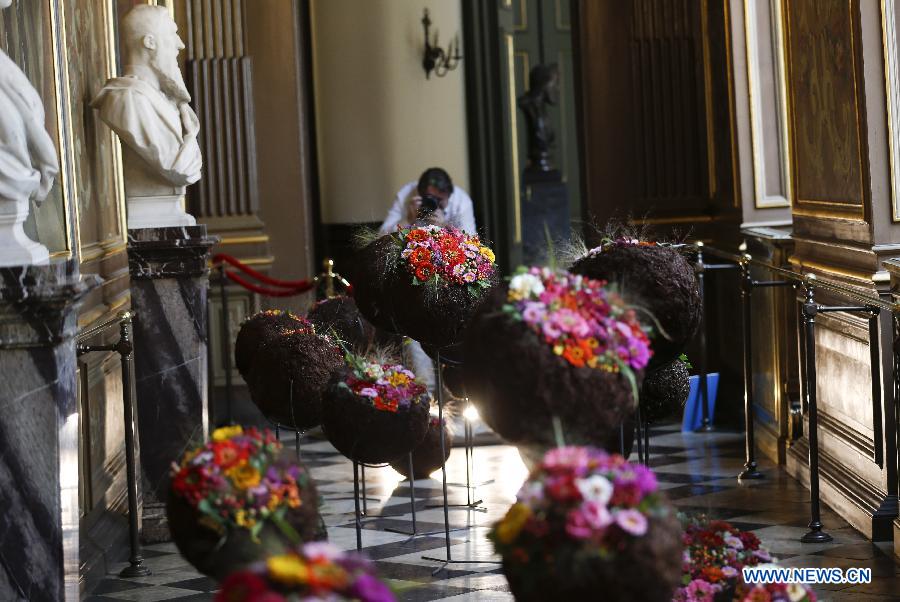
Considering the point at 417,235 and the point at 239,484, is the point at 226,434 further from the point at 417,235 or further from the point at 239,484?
the point at 417,235

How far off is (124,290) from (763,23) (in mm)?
4097

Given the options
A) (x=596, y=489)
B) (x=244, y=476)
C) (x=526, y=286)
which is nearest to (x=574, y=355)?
(x=526, y=286)

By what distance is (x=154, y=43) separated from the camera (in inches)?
245

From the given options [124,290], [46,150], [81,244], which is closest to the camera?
[46,150]

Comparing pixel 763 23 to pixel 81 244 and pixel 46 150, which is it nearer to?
pixel 81 244

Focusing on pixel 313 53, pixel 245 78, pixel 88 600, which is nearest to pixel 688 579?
pixel 88 600

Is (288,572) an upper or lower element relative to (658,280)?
lower

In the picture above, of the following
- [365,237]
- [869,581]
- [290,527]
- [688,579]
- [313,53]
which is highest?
[313,53]

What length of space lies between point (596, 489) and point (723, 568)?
1.01 metres

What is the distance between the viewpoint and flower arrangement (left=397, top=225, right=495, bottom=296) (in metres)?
5.01

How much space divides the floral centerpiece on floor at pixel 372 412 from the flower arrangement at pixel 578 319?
2164 millimetres

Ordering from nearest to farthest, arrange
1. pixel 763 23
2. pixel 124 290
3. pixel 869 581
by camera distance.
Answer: pixel 869 581
pixel 124 290
pixel 763 23

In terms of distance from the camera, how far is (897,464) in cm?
550

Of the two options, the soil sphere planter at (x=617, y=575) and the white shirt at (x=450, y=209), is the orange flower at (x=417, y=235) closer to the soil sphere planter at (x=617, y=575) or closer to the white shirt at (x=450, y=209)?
the soil sphere planter at (x=617, y=575)
